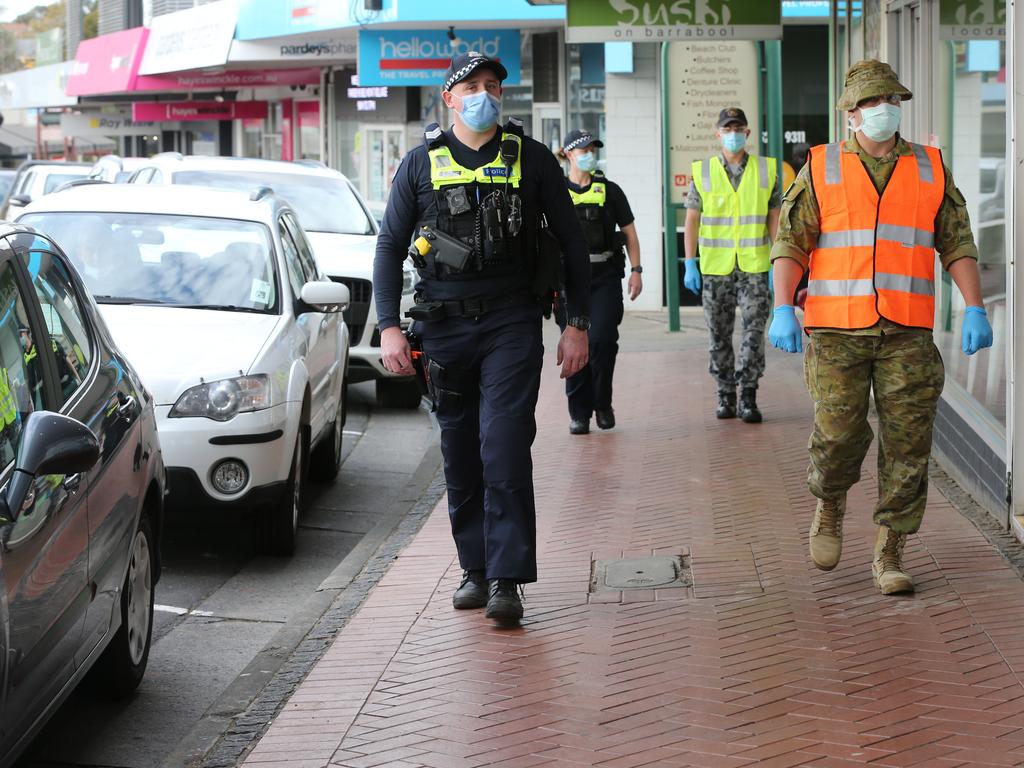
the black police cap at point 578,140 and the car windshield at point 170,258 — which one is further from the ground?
the black police cap at point 578,140

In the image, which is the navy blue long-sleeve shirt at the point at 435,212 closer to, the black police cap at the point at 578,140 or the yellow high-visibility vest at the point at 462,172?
the yellow high-visibility vest at the point at 462,172

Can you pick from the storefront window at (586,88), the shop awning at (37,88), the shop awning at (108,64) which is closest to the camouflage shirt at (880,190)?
the storefront window at (586,88)

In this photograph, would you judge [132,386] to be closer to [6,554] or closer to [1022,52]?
[6,554]

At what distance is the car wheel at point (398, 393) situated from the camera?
13617 mm

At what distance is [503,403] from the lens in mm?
6094

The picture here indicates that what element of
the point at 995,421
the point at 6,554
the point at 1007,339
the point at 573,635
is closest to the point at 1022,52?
the point at 1007,339

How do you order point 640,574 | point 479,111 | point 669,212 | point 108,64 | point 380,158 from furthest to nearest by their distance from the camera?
point 108,64 → point 380,158 → point 669,212 → point 640,574 → point 479,111

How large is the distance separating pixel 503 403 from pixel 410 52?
57.0 ft

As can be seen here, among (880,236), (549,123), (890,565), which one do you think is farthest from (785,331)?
(549,123)

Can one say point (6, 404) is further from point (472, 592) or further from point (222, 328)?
point (222, 328)

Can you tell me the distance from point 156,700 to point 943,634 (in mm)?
2767

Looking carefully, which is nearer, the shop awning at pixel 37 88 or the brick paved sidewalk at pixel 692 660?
the brick paved sidewalk at pixel 692 660

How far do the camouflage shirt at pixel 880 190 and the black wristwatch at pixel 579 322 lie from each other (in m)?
0.75

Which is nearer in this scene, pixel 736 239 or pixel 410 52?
pixel 736 239
